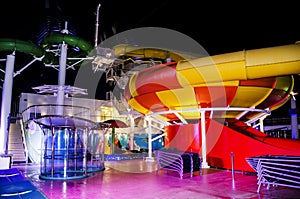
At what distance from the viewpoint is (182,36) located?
1752 cm

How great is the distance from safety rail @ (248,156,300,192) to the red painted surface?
107 inches

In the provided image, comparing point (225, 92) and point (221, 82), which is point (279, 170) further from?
point (225, 92)

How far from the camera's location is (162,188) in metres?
6.21

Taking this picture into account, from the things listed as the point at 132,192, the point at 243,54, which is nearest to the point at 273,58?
the point at 243,54

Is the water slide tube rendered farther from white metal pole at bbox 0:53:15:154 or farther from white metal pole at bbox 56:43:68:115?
white metal pole at bbox 0:53:15:154

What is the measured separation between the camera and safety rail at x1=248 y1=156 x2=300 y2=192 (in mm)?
5102

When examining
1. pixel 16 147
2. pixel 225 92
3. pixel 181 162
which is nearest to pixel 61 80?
pixel 16 147

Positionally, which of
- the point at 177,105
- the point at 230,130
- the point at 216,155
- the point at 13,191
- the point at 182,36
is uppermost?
the point at 182,36

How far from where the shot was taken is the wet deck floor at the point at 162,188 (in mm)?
5465

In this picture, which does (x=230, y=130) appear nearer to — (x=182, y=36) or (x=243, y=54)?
(x=243, y=54)

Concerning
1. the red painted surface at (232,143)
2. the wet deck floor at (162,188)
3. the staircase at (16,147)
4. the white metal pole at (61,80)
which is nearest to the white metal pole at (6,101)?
the staircase at (16,147)

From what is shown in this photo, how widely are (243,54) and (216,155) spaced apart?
4.04 meters

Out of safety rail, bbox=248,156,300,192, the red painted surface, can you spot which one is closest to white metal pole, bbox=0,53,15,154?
the red painted surface

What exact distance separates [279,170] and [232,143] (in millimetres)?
3494
